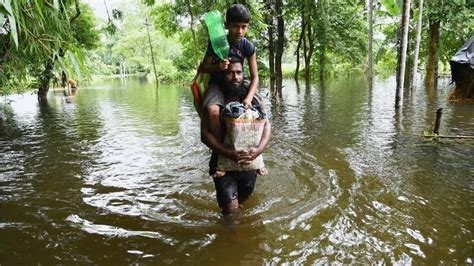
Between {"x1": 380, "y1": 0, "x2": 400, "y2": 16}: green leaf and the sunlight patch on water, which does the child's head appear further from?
{"x1": 380, "y1": 0, "x2": 400, "y2": 16}: green leaf

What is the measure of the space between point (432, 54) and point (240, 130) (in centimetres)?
2136

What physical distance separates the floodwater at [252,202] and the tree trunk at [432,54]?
13.1m

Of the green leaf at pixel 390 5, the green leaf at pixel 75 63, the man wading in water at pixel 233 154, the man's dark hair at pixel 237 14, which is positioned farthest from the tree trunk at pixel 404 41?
the green leaf at pixel 75 63

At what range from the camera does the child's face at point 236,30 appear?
360cm

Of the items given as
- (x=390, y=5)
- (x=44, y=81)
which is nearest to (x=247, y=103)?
(x=390, y=5)

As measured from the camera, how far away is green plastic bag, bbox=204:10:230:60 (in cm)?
349

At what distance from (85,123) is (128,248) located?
10.4m

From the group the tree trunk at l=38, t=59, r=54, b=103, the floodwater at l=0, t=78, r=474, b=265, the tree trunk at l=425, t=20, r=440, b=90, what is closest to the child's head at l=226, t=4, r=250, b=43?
the floodwater at l=0, t=78, r=474, b=265

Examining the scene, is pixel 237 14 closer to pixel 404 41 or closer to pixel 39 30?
pixel 39 30

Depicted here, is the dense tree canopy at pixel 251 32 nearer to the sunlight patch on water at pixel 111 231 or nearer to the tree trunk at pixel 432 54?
the tree trunk at pixel 432 54

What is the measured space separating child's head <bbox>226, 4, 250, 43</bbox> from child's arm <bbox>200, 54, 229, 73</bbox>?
0.31 meters

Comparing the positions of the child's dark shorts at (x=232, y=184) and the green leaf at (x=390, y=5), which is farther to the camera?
the green leaf at (x=390, y=5)

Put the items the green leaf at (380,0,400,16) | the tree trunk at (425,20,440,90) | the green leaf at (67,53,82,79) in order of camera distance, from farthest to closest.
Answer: the tree trunk at (425,20,440,90)
the green leaf at (380,0,400,16)
the green leaf at (67,53,82,79)

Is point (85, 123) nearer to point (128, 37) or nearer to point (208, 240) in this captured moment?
point (208, 240)
